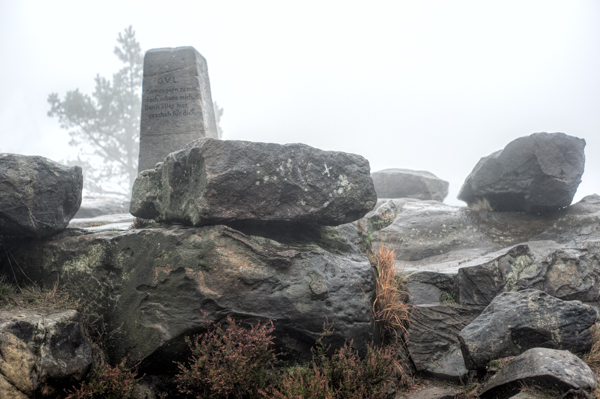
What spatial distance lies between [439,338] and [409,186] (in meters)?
12.4

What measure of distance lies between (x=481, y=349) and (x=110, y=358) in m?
3.81

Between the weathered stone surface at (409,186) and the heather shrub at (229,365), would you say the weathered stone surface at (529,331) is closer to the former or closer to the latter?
the heather shrub at (229,365)

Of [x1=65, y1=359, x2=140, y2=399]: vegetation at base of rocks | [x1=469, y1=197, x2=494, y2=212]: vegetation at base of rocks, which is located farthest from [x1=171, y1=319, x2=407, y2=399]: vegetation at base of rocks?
[x1=469, y1=197, x2=494, y2=212]: vegetation at base of rocks

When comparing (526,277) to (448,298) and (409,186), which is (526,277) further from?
(409,186)

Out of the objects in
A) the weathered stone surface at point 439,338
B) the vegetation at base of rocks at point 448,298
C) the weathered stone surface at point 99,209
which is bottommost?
the weathered stone surface at point 439,338

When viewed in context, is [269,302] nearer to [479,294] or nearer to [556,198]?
[479,294]

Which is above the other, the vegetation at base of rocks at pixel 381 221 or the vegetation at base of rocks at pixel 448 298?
the vegetation at base of rocks at pixel 381 221

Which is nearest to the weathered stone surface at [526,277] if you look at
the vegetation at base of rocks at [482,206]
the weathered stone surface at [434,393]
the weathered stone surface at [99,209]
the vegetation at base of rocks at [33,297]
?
the weathered stone surface at [434,393]

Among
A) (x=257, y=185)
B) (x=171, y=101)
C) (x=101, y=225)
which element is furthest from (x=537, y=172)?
(x=101, y=225)

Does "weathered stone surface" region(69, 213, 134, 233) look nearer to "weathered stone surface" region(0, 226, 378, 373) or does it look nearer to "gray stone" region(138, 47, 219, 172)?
"weathered stone surface" region(0, 226, 378, 373)

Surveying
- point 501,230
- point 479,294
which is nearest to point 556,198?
point 501,230

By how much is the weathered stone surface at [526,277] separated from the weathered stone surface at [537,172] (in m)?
3.44

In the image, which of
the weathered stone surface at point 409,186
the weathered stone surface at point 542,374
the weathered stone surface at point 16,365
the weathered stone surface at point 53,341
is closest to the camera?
the weathered stone surface at point 542,374

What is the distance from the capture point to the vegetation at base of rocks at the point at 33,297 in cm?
428
